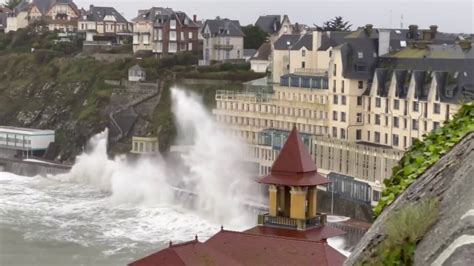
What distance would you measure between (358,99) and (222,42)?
1203 inches

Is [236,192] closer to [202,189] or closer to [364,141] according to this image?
[202,189]

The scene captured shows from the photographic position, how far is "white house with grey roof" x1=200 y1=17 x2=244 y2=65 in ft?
271

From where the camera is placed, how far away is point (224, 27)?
83375 millimetres

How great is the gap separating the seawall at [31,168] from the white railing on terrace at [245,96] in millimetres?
12552

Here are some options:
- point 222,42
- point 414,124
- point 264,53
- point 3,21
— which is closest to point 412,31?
point 414,124

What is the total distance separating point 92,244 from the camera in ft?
132

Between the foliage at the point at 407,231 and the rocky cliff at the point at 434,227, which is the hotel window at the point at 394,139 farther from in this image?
the foliage at the point at 407,231

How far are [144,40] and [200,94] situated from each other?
22046mm

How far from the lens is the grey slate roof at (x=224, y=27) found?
8300 centimetres

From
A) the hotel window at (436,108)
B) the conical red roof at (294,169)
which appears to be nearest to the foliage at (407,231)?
the conical red roof at (294,169)

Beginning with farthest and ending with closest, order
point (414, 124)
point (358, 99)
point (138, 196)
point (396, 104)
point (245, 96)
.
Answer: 1. point (245, 96)
2. point (138, 196)
3. point (358, 99)
4. point (396, 104)
5. point (414, 124)

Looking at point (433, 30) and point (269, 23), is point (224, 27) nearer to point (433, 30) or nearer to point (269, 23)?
point (269, 23)

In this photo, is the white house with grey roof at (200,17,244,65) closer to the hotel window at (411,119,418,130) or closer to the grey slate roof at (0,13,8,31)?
the hotel window at (411,119,418,130)

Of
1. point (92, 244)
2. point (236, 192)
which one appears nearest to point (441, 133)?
point (92, 244)
